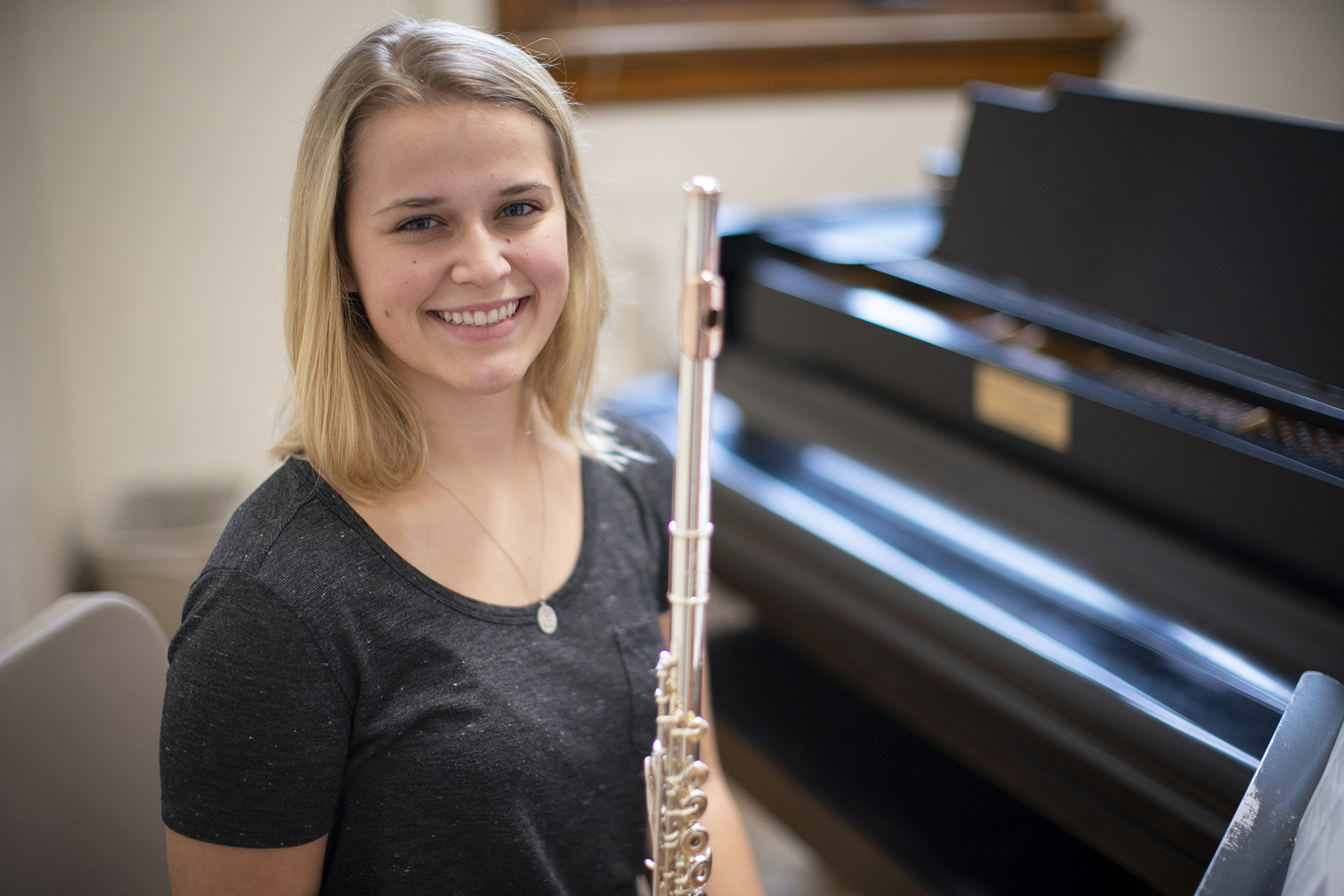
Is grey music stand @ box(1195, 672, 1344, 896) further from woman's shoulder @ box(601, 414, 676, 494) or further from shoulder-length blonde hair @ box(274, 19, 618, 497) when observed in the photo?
shoulder-length blonde hair @ box(274, 19, 618, 497)

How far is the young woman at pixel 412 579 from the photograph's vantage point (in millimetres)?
780

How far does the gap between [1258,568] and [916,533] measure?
0.40 m

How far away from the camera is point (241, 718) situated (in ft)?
2.52

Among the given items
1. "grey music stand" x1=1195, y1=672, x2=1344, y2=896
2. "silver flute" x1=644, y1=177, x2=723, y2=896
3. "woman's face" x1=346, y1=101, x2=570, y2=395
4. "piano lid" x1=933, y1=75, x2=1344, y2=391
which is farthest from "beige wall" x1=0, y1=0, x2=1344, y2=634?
"grey music stand" x1=1195, y1=672, x2=1344, y2=896

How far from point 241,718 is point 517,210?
0.46 m

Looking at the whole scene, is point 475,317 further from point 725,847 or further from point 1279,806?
point 1279,806

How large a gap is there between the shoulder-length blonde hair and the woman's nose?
10 centimetres

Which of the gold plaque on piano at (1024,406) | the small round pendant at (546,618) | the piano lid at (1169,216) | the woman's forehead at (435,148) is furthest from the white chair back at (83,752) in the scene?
the piano lid at (1169,216)

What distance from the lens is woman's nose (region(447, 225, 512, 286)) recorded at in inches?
32.2

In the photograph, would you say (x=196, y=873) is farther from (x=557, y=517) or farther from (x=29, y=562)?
(x=29, y=562)

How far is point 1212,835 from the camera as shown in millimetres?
957

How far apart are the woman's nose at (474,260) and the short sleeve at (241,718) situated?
0.94 feet

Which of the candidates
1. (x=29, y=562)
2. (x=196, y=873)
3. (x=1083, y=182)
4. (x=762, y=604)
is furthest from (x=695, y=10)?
(x=196, y=873)

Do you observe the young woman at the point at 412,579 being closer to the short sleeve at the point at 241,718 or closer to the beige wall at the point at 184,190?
the short sleeve at the point at 241,718
